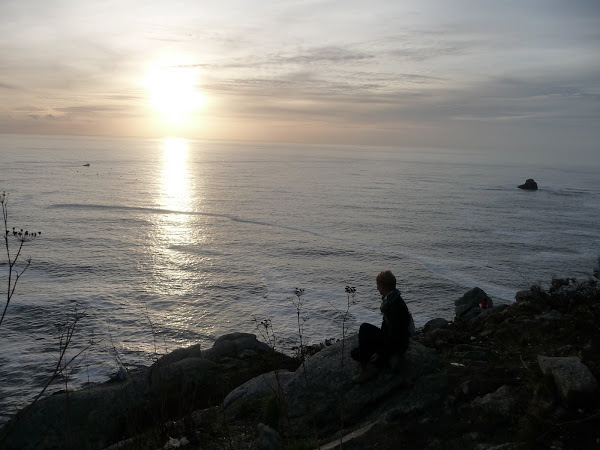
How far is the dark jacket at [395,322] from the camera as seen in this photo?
7434mm

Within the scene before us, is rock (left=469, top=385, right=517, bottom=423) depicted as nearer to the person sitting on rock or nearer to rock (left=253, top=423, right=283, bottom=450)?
the person sitting on rock

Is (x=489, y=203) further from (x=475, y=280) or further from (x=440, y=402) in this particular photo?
(x=440, y=402)

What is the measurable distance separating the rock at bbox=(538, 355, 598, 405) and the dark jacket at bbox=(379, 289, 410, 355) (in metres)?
2.12

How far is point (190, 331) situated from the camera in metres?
23.4

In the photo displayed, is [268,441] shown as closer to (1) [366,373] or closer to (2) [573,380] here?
(1) [366,373]

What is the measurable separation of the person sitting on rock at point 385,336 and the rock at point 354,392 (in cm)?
24

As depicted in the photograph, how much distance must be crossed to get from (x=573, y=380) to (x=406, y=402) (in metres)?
2.46

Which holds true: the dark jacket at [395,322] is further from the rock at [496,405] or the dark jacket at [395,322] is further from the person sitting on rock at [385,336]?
the rock at [496,405]

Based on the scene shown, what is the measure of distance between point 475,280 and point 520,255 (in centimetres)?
904

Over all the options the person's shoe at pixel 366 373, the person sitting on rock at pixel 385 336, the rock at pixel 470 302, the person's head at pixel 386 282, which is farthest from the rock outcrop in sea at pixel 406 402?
the rock at pixel 470 302

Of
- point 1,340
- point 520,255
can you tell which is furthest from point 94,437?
point 520,255

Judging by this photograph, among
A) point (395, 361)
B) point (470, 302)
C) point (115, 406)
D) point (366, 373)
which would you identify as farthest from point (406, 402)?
point (470, 302)

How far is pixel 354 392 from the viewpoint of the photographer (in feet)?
25.8

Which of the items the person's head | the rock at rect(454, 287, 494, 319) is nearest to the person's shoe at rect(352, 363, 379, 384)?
the person's head
